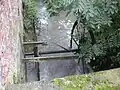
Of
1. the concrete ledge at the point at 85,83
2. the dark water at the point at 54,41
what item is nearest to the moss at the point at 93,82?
the concrete ledge at the point at 85,83

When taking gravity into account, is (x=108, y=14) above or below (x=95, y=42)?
above

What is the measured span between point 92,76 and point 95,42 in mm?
2164

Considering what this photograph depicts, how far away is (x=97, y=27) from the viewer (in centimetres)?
354

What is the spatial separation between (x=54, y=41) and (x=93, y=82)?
4.55 metres

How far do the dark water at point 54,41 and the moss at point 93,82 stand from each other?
2876mm

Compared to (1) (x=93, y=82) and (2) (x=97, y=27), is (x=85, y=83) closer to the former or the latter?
(1) (x=93, y=82)

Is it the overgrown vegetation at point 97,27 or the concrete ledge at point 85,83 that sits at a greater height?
the overgrown vegetation at point 97,27

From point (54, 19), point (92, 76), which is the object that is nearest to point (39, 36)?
point (54, 19)

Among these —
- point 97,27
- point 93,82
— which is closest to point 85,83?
point 93,82

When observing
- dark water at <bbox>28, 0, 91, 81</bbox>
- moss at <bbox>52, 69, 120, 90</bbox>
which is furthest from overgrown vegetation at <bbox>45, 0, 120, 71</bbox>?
moss at <bbox>52, 69, 120, 90</bbox>

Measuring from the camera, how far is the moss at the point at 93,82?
1790 mm

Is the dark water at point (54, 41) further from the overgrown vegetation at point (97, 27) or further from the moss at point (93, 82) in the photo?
the moss at point (93, 82)

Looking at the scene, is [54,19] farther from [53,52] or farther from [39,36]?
[53,52]

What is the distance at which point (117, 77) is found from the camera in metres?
1.86
